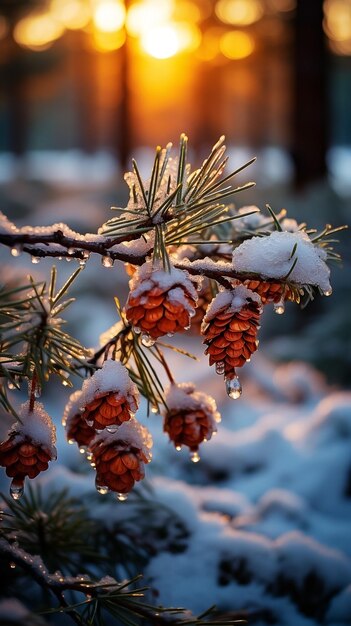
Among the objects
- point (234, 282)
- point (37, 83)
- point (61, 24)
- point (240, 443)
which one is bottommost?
point (234, 282)

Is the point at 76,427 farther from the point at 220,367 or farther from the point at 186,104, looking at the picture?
the point at 186,104

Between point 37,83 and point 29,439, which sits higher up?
point 37,83

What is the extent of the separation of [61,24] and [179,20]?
2.43 meters

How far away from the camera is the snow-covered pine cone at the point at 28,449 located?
0.67 metres

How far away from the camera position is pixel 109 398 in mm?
633

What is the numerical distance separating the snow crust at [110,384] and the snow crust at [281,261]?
155 millimetres

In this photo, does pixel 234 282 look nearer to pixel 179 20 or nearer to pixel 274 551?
pixel 274 551

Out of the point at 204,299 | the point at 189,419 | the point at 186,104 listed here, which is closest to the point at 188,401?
the point at 189,419

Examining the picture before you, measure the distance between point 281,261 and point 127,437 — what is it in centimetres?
24

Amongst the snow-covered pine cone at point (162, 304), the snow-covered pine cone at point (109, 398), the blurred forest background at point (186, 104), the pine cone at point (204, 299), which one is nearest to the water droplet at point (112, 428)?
the snow-covered pine cone at point (109, 398)

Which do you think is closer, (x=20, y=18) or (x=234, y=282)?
(x=234, y=282)

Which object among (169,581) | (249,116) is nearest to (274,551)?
(169,581)

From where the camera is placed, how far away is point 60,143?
13.9 meters

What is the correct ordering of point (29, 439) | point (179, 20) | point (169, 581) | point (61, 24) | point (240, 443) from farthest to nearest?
point (61, 24), point (179, 20), point (240, 443), point (169, 581), point (29, 439)
